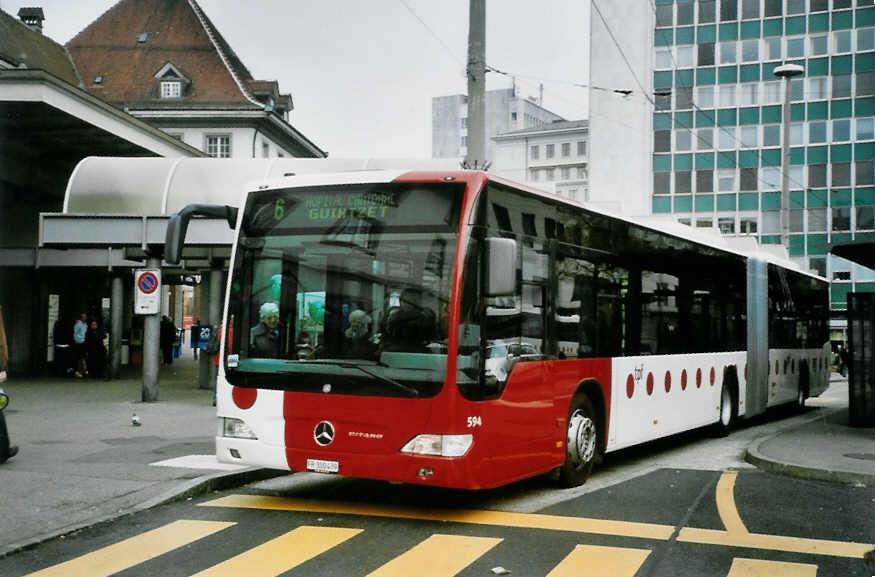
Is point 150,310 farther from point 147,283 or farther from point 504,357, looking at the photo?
point 504,357

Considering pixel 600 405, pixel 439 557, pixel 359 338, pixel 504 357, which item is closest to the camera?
pixel 439 557

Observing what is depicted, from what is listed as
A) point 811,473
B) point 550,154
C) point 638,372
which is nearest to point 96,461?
point 638,372

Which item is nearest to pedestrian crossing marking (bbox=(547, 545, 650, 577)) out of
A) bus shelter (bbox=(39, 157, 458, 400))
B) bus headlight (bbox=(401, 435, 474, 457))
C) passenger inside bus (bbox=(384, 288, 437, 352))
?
bus headlight (bbox=(401, 435, 474, 457))

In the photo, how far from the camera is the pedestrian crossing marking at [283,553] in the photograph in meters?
6.82

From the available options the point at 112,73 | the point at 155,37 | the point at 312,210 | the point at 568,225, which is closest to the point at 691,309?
the point at 568,225

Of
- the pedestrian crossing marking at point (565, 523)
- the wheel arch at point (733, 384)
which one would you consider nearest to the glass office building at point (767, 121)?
the wheel arch at point (733, 384)

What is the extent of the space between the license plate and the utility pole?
588cm

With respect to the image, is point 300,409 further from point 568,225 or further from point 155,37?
point 155,37

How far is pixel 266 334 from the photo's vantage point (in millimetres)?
9164

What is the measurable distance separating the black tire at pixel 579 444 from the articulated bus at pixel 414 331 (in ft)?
0.07

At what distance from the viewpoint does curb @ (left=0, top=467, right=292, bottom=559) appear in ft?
25.1

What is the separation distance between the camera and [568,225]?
408 inches

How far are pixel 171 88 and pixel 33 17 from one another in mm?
7877

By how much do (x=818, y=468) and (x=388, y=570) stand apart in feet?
19.9
